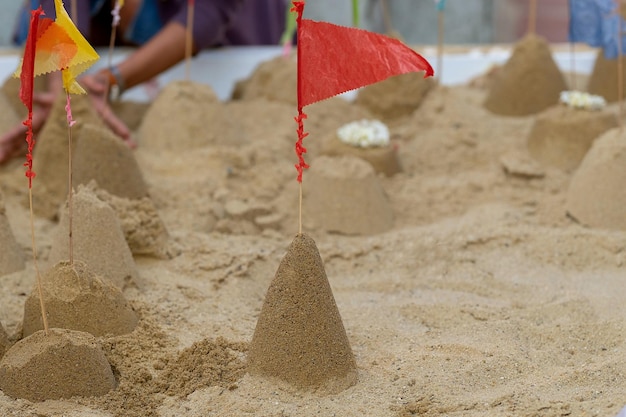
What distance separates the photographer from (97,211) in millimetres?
2340

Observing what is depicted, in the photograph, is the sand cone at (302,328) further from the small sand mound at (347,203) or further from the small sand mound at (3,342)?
the small sand mound at (347,203)

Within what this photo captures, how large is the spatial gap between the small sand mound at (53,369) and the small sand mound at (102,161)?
36.6 inches

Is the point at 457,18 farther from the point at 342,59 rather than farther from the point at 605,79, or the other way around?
the point at 342,59

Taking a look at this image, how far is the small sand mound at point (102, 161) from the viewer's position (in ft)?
8.91

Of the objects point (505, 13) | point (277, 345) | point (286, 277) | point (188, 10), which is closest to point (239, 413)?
point (277, 345)

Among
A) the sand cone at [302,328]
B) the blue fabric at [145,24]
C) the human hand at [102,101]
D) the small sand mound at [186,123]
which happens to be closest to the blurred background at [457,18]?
the blue fabric at [145,24]

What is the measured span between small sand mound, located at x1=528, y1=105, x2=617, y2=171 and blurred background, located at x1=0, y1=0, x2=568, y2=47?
11.0 feet

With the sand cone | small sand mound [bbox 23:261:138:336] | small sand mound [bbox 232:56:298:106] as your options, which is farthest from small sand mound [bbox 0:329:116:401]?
small sand mound [bbox 232:56:298:106]

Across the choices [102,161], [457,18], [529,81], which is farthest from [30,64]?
[457,18]

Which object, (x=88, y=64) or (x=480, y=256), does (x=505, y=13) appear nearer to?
(x=480, y=256)

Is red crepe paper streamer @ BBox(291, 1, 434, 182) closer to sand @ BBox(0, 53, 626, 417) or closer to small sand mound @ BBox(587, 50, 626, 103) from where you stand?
sand @ BBox(0, 53, 626, 417)

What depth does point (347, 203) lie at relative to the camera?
299 cm

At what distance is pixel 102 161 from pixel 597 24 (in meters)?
1.87

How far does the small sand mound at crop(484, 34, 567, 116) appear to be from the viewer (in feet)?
12.6
